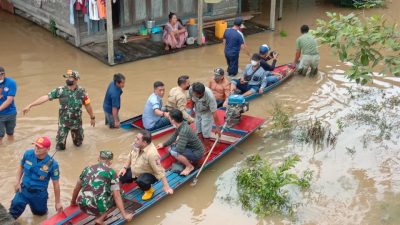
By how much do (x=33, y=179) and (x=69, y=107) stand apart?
2.20 meters

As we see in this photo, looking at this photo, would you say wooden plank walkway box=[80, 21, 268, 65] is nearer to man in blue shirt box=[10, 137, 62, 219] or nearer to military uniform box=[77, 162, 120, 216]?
man in blue shirt box=[10, 137, 62, 219]

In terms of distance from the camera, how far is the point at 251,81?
11953mm

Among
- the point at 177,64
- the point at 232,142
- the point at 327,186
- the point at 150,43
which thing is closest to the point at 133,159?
the point at 232,142

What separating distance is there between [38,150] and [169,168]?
2.58 metres

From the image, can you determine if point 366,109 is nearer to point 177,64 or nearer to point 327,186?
point 327,186

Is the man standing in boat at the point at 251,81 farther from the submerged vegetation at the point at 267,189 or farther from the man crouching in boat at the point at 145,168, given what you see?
the man crouching in boat at the point at 145,168

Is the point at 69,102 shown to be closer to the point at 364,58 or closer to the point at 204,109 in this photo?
the point at 204,109

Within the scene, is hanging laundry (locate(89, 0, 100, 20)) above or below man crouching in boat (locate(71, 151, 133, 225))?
above

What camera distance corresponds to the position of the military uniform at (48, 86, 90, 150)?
870 centimetres

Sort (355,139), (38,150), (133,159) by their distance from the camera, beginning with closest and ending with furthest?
(38,150) → (133,159) → (355,139)

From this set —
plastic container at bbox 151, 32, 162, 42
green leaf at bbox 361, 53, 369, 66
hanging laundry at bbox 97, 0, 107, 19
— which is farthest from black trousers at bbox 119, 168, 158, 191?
plastic container at bbox 151, 32, 162, 42

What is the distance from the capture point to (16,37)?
1585 centimetres

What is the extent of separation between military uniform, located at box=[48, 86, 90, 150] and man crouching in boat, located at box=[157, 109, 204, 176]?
1.73 metres

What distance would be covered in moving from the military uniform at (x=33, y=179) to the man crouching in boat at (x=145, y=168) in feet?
3.74
